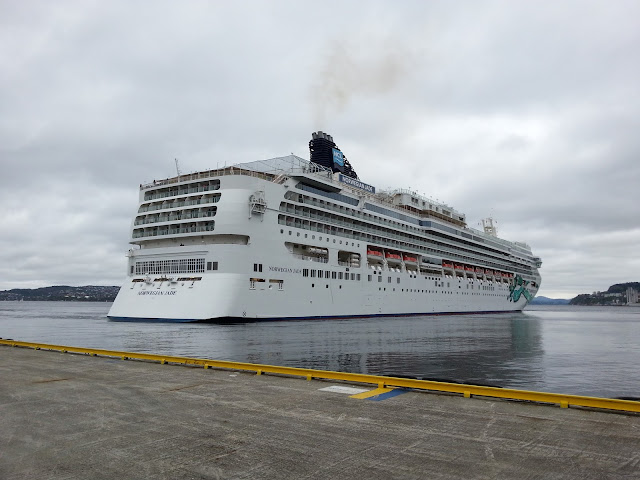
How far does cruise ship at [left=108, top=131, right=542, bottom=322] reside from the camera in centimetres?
4016

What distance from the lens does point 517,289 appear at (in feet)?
328

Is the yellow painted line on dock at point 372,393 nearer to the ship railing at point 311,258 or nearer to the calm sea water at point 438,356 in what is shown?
the calm sea water at point 438,356

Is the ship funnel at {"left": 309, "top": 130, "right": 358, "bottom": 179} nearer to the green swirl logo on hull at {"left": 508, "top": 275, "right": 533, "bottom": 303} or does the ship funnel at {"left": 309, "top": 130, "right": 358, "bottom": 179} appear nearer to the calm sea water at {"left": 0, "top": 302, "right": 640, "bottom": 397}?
the calm sea water at {"left": 0, "top": 302, "right": 640, "bottom": 397}

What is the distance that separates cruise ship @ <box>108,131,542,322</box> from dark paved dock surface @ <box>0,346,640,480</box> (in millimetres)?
29642

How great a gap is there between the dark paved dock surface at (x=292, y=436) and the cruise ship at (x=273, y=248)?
29642 mm

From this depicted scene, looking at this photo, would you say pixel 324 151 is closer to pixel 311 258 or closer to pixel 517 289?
pixel 311 258

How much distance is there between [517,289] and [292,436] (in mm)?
102707

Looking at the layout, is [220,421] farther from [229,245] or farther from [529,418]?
[229,245]

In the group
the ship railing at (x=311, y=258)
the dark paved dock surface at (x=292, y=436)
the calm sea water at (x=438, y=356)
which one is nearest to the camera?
the dark paved dock surface at (x=292, y=436)

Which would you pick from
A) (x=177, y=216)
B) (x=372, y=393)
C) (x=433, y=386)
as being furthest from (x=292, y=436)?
(x=177, y=216)

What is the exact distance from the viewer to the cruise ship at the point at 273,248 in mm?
40156

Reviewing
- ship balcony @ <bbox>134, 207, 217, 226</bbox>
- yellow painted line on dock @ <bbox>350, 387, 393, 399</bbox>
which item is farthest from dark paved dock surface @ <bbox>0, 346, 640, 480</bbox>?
ship balcony @ <bbox>134, 207, 217, 226</bbox>

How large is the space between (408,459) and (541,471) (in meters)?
1.50

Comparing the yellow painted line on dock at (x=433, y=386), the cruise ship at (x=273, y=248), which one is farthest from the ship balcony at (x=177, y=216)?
the yellow painted line on dock at (x=433, y=386)
